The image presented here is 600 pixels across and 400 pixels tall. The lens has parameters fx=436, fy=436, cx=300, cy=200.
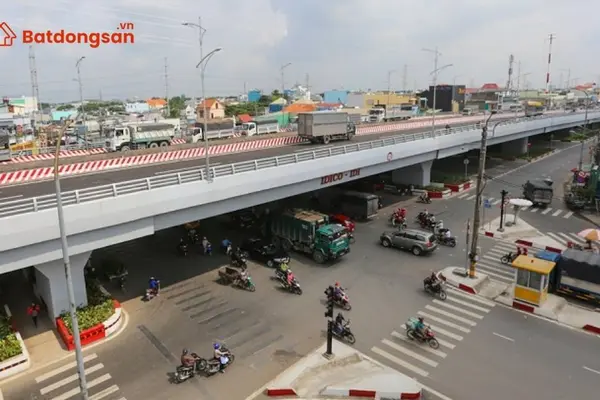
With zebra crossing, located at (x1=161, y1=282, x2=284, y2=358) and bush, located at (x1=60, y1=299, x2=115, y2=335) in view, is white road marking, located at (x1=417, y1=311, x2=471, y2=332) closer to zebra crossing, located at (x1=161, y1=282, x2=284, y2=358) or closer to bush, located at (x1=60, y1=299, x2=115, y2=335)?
zebra crossing, located at (x1=161, y1=282, x2=284, y2=358)

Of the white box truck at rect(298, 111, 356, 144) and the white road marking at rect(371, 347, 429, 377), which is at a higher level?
the white box truck at rect(298, 111, 356, 144)

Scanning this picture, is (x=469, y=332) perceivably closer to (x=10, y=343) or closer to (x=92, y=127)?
(x=10, y=343)

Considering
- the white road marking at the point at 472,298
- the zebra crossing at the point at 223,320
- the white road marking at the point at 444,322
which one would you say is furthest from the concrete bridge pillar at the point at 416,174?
the zebra crossing at the point at 223,320

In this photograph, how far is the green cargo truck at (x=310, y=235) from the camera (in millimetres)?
27953

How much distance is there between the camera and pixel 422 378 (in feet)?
54.6

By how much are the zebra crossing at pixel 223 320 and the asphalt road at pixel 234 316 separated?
46 mm

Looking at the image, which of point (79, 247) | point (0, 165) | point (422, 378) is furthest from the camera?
point (0, 165)

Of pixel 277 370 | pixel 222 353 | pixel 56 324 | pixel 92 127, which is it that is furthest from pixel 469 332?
pixel 92 127

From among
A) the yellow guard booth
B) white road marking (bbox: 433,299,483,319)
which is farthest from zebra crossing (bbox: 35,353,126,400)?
the yellow guard booth

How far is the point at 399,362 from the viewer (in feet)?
58.0

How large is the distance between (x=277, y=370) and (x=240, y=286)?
8.50 metres

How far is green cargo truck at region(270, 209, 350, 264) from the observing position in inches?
1101

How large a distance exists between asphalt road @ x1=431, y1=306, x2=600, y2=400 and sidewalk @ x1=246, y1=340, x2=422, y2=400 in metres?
1.62

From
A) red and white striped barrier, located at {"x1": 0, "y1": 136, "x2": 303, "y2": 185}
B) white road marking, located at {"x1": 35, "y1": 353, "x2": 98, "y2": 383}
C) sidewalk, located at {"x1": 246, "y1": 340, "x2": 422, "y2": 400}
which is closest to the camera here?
sidewalk, located at {"x1": 246, "y1": 340, "x2": 422, "y2": 400}
